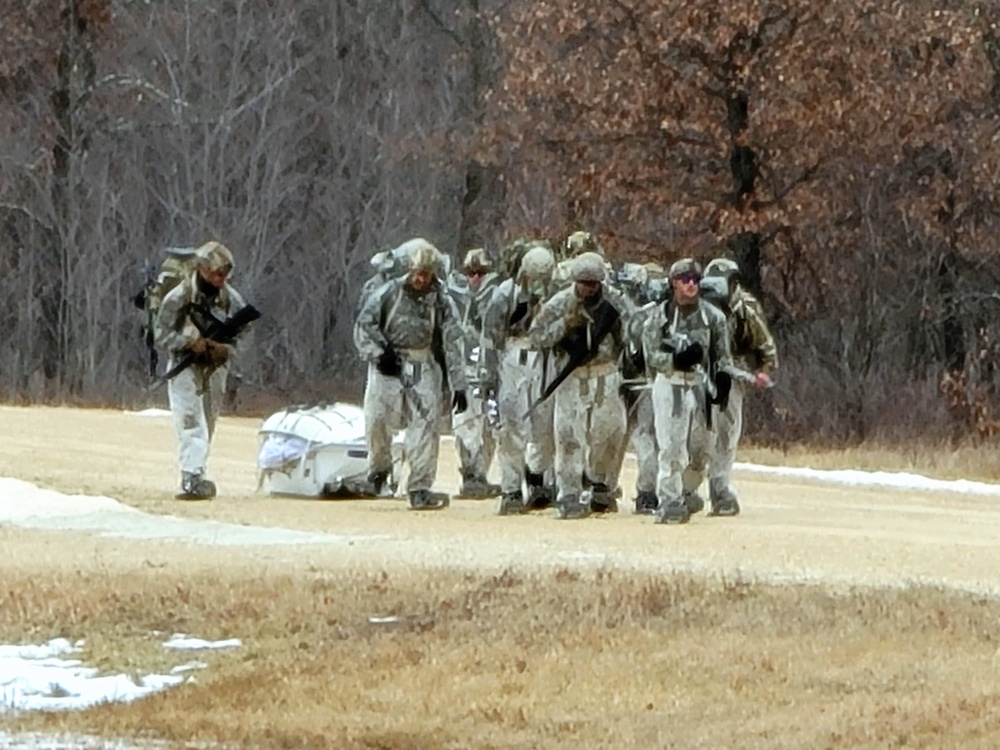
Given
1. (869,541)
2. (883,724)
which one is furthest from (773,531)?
(883,724)

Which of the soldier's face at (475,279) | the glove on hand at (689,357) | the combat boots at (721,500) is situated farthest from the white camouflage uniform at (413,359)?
the glove on hand at (689,357)

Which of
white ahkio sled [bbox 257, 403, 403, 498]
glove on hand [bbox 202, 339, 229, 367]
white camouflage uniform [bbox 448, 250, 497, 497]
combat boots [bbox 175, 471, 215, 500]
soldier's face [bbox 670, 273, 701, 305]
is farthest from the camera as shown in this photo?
white ahkio sled [bbox 257, 403, 403, 498]

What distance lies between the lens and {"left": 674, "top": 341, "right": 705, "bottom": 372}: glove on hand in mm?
22594

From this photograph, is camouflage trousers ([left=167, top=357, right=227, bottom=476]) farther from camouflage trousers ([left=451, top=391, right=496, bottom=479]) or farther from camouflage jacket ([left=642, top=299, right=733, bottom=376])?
camouflage jacket ([left=642, top=299, right=733, bottom=376])

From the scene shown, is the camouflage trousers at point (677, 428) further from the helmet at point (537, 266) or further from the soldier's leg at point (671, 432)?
the helmet at point (537, 266)

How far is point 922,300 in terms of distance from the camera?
45.5 meters

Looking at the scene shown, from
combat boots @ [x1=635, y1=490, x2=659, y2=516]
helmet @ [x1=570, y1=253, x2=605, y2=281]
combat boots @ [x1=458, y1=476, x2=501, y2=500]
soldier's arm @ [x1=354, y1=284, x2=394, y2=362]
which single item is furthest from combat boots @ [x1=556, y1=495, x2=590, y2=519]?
combat boots @ [x1=458, y1=476, x2=501, y2=500]

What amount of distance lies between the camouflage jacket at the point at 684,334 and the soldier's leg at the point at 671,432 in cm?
18

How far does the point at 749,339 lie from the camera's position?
24.2 metres

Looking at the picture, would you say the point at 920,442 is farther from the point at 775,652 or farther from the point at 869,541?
the point at 775,652

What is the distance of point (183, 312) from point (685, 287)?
5058 mm

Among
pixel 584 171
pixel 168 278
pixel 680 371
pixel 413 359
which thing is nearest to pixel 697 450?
pixel 680 371

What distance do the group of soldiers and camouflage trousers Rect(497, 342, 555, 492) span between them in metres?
0.02

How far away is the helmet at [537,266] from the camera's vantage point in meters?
24.5
